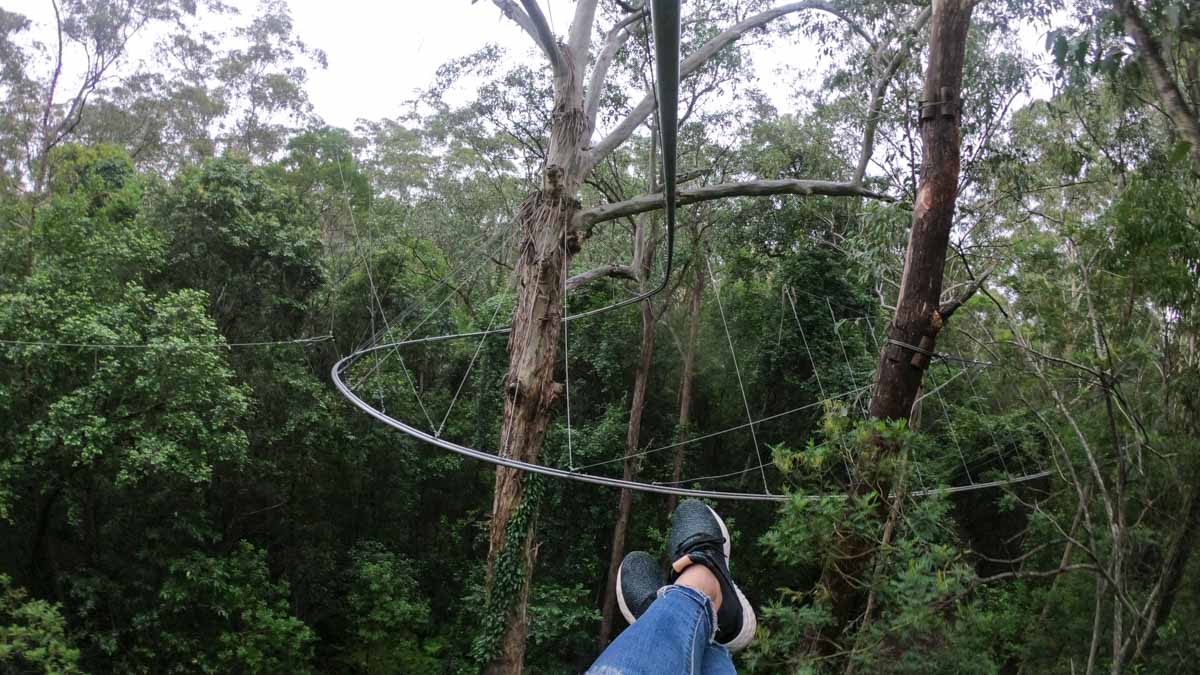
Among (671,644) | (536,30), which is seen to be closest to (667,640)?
(671,644)

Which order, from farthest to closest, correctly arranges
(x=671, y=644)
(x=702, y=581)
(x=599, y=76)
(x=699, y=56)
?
(x=699, y=56), (x=599, y=76), (x=702, y=581), (x=671, y=644)

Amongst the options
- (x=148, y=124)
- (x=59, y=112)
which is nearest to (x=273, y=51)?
(x=148, y=124)

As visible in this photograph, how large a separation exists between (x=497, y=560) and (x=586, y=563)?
14.1 ft

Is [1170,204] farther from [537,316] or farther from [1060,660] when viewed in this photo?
[1060,660]

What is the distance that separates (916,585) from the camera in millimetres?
2283

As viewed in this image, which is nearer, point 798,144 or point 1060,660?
point 1060,660

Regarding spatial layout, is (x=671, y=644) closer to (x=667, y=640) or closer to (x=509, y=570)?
(x=667, y=640)

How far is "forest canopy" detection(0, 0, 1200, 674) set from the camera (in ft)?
10.5

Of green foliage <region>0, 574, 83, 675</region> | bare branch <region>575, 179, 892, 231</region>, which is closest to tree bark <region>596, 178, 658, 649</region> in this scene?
bare branch <region>575, 179, 892, 231</region>

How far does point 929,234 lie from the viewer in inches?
123

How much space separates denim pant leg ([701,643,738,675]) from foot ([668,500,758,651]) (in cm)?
16

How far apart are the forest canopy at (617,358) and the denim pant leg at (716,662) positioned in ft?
2.67

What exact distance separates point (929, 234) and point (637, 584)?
6.05 ft

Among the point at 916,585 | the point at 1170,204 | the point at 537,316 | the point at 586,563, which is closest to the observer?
the point at 916,585
